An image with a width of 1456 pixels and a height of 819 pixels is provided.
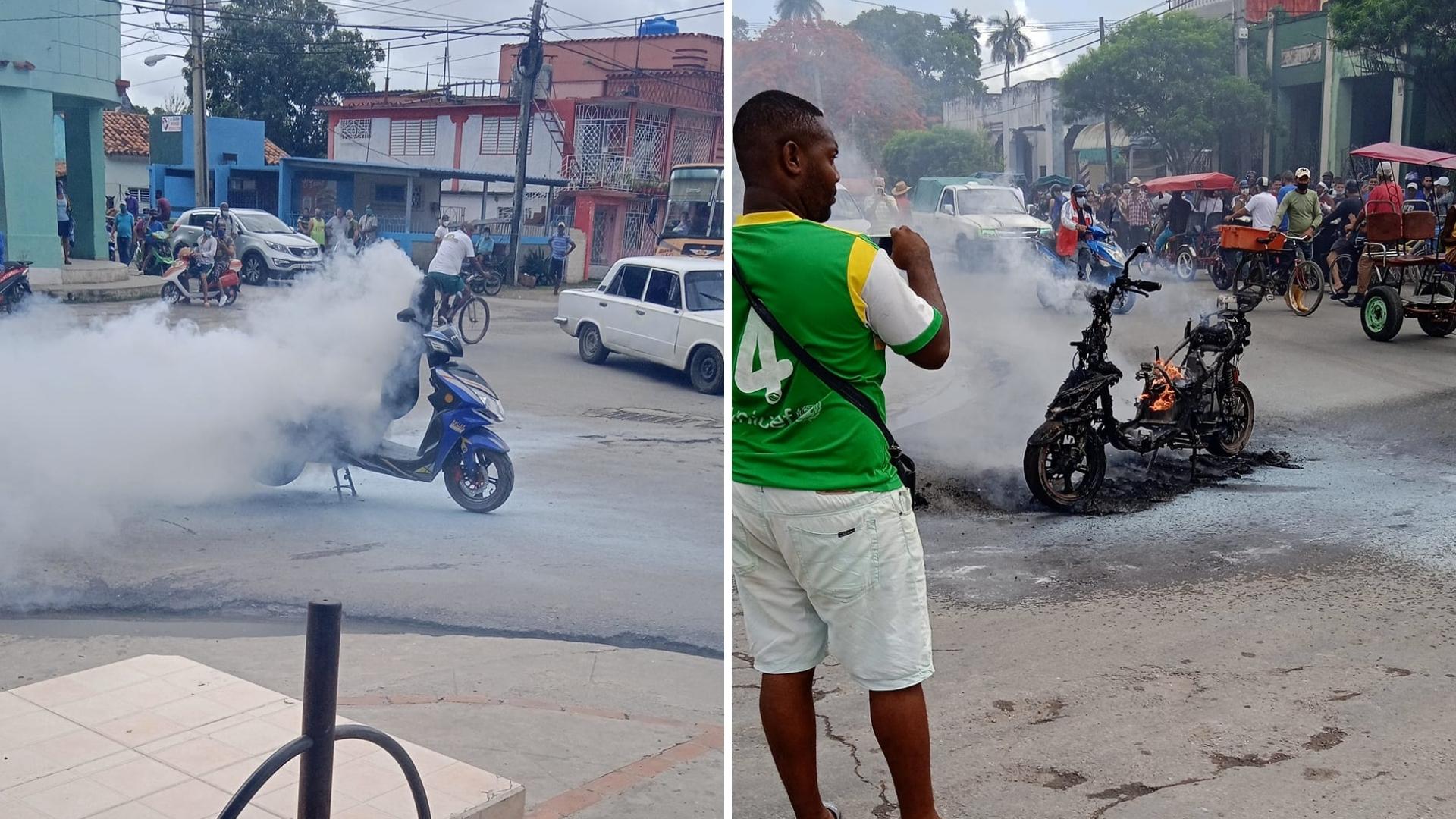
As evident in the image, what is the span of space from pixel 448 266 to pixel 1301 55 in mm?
→ 2932

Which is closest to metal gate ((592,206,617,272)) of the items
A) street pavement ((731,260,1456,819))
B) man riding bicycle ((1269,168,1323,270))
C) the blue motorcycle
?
street pavement ((731,260,1456,819))

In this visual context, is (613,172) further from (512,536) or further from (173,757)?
(173,757)

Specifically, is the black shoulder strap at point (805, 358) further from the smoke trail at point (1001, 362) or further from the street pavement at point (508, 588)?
the smoke trail at point (1001, 362)

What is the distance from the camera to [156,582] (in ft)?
10.2

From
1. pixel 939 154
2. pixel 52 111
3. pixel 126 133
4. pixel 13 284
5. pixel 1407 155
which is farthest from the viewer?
pixel 939 154

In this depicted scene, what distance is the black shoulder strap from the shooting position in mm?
2264

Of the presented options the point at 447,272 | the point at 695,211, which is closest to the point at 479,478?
the point at 447,272

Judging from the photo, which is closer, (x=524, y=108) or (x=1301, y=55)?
(x=524, y=108)

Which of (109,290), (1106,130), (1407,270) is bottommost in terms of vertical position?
(109,290)

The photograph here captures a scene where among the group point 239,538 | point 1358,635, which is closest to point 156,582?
point 239,538

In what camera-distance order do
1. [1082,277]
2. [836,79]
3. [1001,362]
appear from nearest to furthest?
1. [836,79]
2. [1082,277]
3. [1001,362]

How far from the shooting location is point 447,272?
3.38 metres

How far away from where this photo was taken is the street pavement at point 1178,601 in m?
3.10

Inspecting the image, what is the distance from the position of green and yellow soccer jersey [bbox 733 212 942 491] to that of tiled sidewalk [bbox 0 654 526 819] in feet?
3.97
